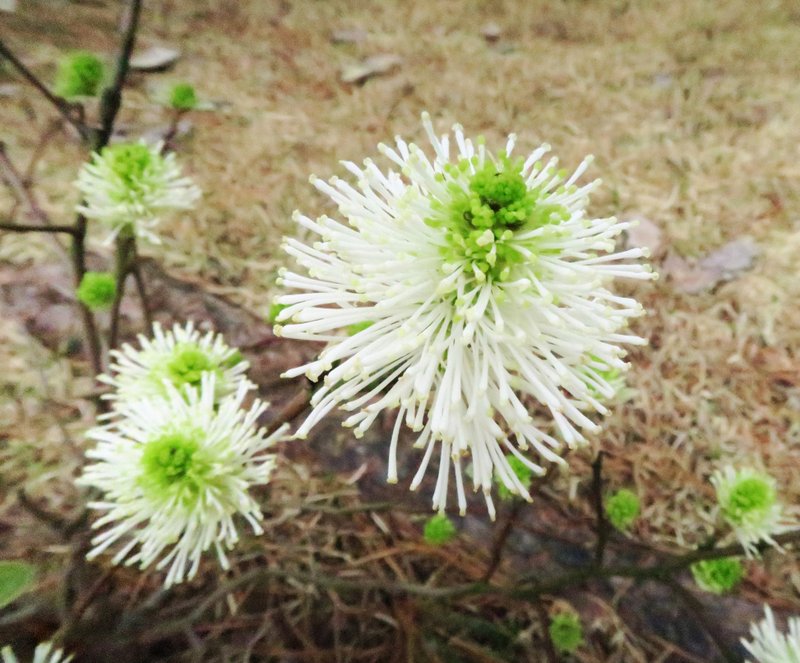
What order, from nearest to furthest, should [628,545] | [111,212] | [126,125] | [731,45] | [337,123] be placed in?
[111,212] < [628,545] < [126,125] < [337,123] < [731,45]

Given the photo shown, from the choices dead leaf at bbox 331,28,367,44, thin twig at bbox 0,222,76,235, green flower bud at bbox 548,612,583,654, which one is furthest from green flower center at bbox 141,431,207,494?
dead leaf at bbox 331,28,367,44

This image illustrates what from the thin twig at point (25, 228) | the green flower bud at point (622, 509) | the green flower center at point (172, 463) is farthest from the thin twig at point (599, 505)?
the thin twig at point (25, 228)

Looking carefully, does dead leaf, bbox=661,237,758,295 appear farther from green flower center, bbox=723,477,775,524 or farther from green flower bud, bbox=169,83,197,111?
green flower bud, bbox=169,83,197,111

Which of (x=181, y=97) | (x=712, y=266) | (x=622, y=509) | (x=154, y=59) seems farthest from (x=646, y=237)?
(x=154, y=59)

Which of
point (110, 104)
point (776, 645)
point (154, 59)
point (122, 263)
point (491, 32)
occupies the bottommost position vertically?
point (776, 645)

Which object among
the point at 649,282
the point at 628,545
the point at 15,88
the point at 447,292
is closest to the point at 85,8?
the point at 15,88

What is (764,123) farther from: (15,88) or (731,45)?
(15,88)

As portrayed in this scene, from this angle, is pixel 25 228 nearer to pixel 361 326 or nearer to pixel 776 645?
pixel 361 326
